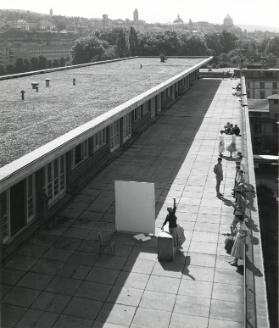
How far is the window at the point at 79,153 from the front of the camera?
1828 cm

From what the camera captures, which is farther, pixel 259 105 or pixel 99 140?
pixel 259 105

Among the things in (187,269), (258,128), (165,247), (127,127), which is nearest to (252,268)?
(187,269)

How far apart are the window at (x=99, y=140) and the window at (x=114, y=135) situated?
109 centimetres

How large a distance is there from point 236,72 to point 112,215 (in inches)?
2105

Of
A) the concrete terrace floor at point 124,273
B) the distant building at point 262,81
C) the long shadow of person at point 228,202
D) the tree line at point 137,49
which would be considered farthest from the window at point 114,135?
the tree line at point 137,49

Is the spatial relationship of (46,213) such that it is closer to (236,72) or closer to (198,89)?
(198,89)

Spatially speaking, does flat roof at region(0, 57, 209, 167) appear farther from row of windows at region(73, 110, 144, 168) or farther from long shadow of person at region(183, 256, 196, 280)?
long shadow of person at region(183, 256, 196, 280)

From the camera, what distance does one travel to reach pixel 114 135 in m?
23.4

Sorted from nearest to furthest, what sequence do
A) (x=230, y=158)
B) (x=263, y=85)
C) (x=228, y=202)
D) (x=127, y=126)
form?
(x=228, y=202) → (x=230, y=158) → (x=127, y=126) → (x=263, y=85)

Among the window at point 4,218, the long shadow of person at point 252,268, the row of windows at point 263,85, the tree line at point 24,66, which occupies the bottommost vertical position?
the long shadow of person at point 252,268

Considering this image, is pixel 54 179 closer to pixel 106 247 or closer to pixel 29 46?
pixel 106 247

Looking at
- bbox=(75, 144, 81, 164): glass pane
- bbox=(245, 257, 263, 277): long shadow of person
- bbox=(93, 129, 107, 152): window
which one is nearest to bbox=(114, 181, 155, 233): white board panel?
bbox=(245, 257, 263, 277): long shadow of person

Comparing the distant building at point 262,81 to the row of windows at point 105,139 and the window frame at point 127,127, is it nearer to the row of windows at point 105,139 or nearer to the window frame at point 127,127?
the row of windows at point 105,139

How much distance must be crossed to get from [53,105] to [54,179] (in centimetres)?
424
